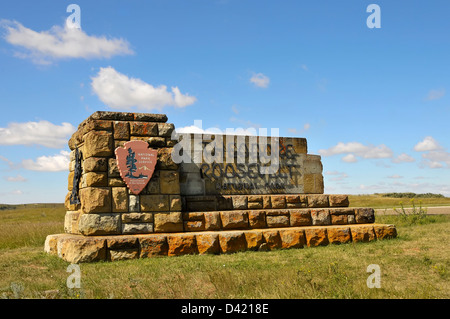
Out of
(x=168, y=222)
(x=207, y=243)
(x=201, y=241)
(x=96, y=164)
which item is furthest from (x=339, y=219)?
(x=96, y=164)

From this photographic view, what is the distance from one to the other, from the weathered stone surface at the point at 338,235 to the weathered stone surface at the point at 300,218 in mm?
613

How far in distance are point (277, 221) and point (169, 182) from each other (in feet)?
9.65

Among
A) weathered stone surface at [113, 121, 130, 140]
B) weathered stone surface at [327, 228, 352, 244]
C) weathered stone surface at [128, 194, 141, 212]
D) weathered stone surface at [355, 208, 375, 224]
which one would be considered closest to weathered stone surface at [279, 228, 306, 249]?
weathered stone surface at [327, 228, 352, 244]

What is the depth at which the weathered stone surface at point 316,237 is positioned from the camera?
10273 mm

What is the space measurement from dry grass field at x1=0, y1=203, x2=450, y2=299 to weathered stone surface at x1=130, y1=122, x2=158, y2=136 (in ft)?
9.33

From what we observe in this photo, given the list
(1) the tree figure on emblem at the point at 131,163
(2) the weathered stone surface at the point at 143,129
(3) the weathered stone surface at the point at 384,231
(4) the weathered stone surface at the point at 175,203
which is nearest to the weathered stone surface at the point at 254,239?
(4) the weathered stone surface at the point at 175,203

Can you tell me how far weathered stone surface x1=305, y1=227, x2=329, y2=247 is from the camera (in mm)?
10273

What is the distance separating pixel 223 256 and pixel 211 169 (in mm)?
2654

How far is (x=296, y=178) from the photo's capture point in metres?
12.0

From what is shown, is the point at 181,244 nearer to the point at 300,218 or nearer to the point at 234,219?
the point at 234,219

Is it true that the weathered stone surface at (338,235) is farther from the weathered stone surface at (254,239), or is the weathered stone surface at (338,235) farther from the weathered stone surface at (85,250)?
the weathered stone surface at (85,250)

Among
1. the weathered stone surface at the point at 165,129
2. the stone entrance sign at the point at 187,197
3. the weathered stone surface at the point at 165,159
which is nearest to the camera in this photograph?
the stone entrance sign at the point at 187,197
